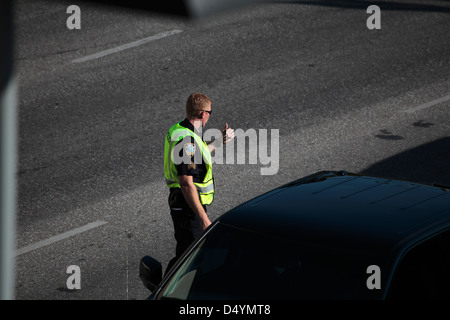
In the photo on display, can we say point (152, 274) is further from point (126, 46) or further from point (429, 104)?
point (126, 46)

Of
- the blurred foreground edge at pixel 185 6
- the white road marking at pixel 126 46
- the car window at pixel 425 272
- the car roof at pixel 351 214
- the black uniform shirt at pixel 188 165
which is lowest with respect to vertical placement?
the car window at pixel 425 272

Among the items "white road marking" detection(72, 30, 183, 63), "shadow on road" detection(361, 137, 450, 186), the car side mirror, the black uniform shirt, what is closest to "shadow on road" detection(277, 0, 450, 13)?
"white road marking" detection(72, 30, 183, 63)

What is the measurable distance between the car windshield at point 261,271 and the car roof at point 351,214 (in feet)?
0.25

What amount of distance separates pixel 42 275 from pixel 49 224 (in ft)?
3.67

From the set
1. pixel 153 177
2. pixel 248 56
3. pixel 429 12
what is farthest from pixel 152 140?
pixel 429 12

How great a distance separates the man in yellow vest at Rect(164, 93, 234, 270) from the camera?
6.03m

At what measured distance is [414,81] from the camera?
11617 millimetres

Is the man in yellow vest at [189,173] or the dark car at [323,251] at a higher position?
the man in yellow vest at [189,173]

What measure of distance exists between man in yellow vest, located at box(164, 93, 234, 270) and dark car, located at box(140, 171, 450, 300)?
3.85ft

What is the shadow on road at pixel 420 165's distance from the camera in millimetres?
8961

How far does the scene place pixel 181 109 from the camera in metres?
10.9

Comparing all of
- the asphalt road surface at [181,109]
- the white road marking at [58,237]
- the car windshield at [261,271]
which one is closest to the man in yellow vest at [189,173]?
the asphalt road surface at [181,109]

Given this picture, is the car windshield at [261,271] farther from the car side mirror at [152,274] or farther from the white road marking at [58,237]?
the white road marking at [58,237]
